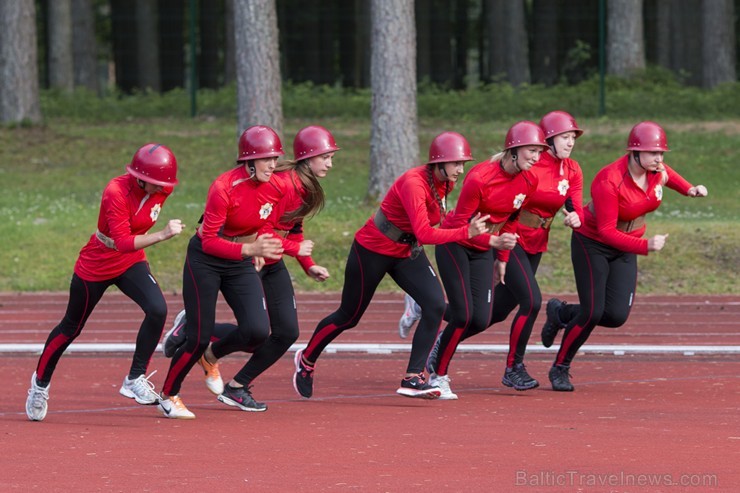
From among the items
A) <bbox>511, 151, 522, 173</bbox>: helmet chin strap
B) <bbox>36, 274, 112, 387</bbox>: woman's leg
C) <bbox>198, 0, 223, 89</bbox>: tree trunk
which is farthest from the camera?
<bbox>198, 0, 223, 89</bbox>: tree trunk

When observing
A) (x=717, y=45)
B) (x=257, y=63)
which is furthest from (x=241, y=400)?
(x=717, y=45)

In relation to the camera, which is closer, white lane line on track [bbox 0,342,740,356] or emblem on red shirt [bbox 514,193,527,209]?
emblem on red shirt [bbox 514,193,527,209]

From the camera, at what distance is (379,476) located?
23.3 ft

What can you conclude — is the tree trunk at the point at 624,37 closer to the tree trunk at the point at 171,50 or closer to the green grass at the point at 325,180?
the green grass at the point at 325,180

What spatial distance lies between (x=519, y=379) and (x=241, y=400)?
1.97 meters

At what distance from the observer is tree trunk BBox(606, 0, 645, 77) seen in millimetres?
28281

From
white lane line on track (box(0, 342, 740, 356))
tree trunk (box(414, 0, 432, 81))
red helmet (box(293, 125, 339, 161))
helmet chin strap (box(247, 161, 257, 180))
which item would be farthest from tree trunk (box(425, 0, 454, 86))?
helmet chin strap (box(247, 161, 257, 180))

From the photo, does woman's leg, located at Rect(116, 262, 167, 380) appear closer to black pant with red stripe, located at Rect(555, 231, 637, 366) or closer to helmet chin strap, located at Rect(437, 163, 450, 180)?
helmet chin strap, located at Rect(437, 163, 450, 180)

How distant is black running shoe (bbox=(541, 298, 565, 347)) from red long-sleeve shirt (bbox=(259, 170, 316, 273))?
2223mm

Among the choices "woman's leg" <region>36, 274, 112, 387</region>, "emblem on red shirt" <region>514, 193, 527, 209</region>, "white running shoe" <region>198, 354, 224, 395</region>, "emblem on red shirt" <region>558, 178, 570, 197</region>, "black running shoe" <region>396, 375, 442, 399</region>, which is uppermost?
"emblem on red shirt" <region>558, 178, 570, 197</region>

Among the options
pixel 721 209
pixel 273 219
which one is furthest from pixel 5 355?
pixel 721 209

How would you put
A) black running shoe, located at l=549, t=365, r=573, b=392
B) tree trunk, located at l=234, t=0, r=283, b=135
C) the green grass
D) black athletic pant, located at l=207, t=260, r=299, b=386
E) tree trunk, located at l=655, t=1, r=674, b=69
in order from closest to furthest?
black athletic pant, located at l=207, t=260, r=299, b=386, black running shoe, located at l=549, t=365, r=573, b=392, the green grass, tree trunk, located at l=234, t=0, r=283, b=135, tree trunk, located at l=655, t=1, r=674, b=69

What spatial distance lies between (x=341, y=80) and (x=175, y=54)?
584cm

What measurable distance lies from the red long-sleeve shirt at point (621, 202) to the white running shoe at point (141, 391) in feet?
10.2
